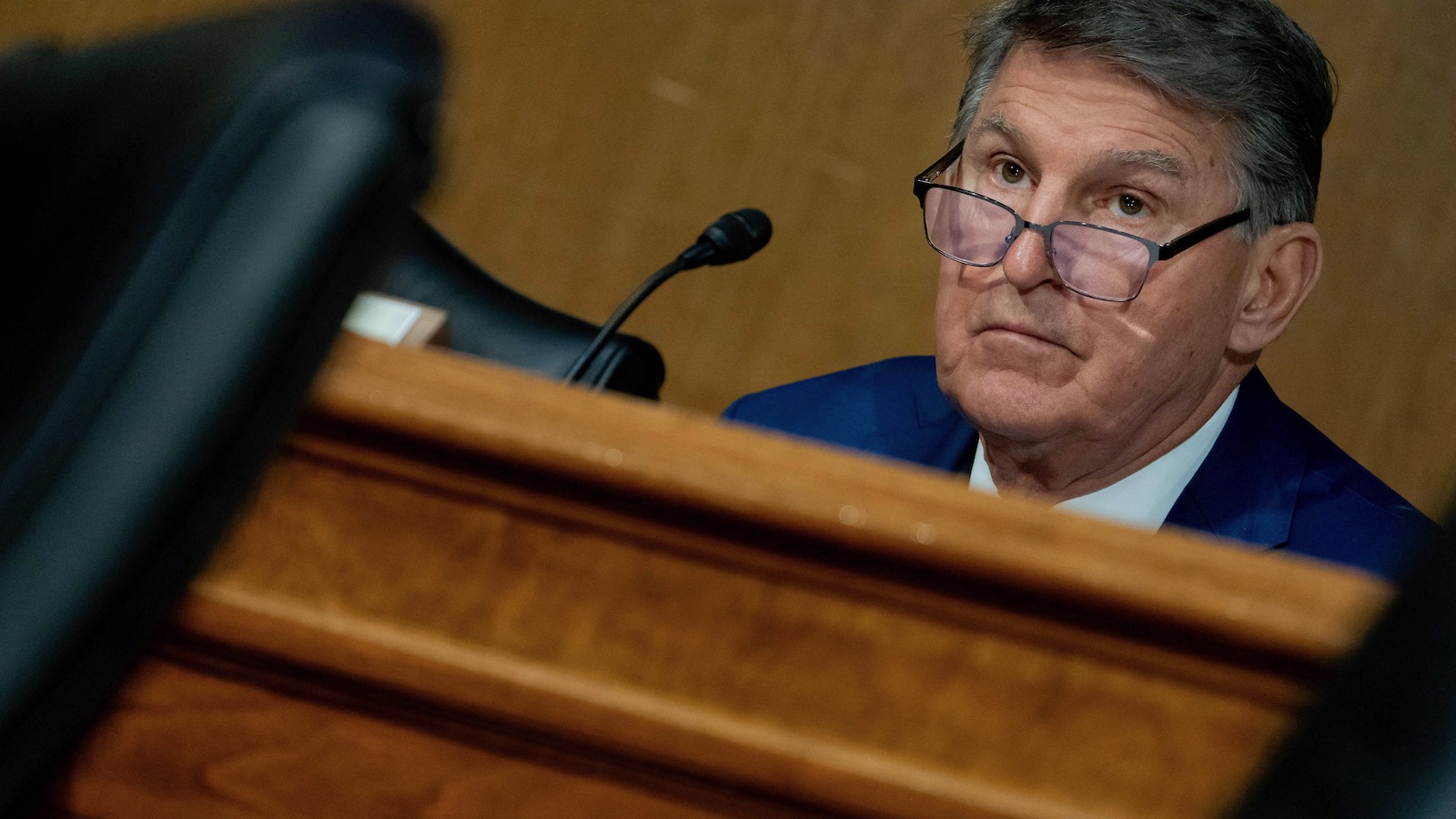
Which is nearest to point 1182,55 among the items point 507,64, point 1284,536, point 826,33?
point 1284,536

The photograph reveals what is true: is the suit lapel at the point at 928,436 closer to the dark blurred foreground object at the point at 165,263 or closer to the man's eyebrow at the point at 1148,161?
the man's eyebrow at the point at 1148,161

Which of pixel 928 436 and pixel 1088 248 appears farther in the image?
pixel 928 436

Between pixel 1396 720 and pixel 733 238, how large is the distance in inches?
35.5

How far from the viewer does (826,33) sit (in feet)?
6.61

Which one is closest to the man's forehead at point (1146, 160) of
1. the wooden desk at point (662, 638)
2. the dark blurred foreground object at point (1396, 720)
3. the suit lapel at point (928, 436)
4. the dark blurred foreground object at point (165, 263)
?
the suit lapel at point (928, 436)

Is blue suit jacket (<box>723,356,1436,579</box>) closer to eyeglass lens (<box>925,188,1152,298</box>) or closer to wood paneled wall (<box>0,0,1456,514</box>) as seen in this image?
eyeglass lens (<box>925,188,1152,298</box>)

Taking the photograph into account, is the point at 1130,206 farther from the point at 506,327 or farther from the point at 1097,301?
the point at 506,327

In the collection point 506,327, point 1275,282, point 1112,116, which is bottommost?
point 506,327

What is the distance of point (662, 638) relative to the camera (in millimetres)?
473

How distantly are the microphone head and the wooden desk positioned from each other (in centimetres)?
60

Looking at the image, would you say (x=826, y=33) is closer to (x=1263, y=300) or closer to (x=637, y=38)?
(x=637, y=38)

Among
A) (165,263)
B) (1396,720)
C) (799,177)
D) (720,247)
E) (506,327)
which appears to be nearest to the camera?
(1396,720)

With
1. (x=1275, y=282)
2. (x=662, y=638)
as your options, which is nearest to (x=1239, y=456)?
(x=1275, y=282)

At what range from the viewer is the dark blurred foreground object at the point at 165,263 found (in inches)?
14.6
